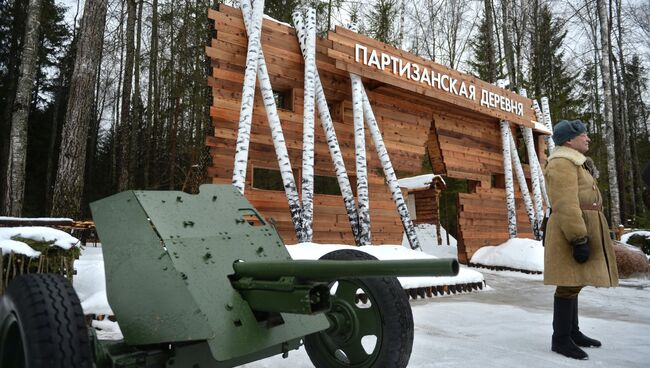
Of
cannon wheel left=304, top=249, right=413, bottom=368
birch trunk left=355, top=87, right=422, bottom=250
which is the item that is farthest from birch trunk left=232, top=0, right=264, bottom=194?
cannon wheel left=304, top=249, right=413, bottom=368

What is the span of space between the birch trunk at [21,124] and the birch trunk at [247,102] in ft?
15.2

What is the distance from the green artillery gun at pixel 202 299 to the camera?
5.67 ft

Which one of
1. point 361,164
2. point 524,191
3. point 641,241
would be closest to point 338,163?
point 361,164

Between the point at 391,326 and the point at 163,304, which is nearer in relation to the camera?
the point at 163,304

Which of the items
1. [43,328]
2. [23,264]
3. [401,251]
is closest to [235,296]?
[43,328]

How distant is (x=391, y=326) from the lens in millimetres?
2381

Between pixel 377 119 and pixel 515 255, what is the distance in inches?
173

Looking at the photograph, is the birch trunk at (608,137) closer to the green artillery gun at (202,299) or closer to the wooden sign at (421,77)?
the wooden sign at (421,77)

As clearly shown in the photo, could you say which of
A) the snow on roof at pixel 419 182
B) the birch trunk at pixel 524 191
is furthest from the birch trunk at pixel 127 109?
the birch trunk at pixel 524 191

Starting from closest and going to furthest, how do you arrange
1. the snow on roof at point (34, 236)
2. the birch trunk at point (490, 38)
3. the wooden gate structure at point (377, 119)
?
the snow on roof at point (34, 236), the wooden gate structure at point (377, 119), the birch trunk at point (490, 38)

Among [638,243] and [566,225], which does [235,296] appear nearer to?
[566,225]

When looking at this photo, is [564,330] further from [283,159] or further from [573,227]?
[283,159]

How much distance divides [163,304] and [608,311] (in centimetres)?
537

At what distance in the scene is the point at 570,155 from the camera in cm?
353
